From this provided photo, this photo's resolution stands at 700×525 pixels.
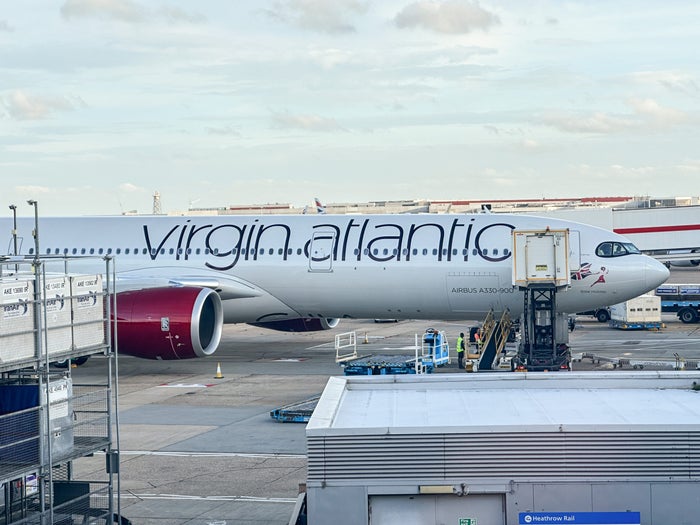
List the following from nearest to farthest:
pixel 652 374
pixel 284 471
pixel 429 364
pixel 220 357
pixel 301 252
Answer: pixel 652 374 < pixel 284 471 < pixel 429 364 < pixel 301 252 < pixel 220 357

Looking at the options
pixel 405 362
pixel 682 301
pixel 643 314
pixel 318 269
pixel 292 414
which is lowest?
pixel 292 414

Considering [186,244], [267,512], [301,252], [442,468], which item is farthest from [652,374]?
[186,244]

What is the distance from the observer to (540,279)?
102ft

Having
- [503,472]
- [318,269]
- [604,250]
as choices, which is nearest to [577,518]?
[503,472]

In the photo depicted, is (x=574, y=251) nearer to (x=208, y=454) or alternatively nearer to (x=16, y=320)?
(x=208, y=454)

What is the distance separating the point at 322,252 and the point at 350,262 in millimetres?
1082

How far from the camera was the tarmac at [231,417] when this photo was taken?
18391 millimetres

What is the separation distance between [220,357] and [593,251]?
46.3ft

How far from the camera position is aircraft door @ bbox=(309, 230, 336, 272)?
3391 cm

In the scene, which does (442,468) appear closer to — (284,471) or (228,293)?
(284,471)

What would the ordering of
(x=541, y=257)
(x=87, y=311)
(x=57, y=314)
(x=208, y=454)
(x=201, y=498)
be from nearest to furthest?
(x=57, y=314), (x=87, y=311), (x=201, y=498), (x=208, y=454), (x=541, y=257)

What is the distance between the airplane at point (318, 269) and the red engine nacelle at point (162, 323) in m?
0.03

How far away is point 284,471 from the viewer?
66.5 feet

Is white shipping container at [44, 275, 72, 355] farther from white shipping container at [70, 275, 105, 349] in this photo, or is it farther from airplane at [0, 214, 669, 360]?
airplane at [0, 214, 669, 360]
